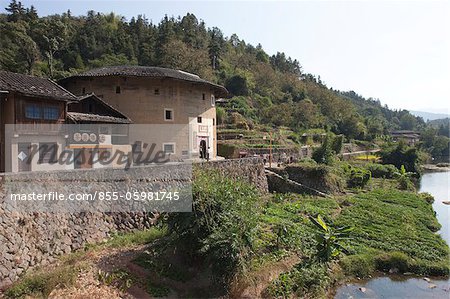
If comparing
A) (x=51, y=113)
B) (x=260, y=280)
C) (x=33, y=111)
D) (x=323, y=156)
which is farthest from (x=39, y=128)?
(x=323, y=156)

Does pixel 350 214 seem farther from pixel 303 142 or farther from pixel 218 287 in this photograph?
pixel 303 142

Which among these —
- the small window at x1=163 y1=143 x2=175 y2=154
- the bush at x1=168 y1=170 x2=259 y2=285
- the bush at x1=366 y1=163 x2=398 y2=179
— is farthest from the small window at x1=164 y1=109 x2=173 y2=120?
the bush at x1=366 y1=163 x2=398 y2=179

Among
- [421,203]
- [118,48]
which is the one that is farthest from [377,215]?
[118,48]

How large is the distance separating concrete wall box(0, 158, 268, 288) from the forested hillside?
112ft

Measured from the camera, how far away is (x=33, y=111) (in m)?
15.4

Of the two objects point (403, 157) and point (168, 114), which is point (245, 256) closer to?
point (168, 114)

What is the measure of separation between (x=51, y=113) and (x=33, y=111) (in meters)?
0.93

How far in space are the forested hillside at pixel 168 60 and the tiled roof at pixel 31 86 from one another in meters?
29.0

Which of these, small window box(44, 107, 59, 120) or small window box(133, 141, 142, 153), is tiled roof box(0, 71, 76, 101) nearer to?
small window box(44, 107, 59, 120)

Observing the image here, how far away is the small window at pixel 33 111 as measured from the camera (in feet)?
49.6

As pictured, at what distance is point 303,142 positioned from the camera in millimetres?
52219

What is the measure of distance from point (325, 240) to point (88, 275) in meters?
8.73

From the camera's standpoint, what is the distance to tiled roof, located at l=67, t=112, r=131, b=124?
17.8 metres

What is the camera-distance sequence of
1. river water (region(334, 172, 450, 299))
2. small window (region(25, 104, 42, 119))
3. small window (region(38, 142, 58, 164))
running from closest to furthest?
1. river water (region(334, 172, 450, 299))
2. small window (region(25, 104, 42, 119))
3. small window (region(38, 142, 58, 164))
